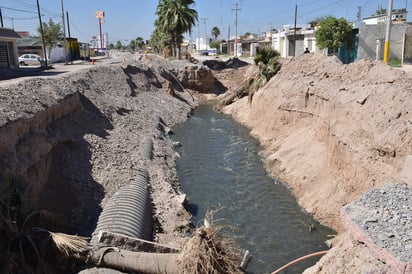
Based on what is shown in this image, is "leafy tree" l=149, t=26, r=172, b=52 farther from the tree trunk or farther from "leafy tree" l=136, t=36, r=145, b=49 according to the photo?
"leafy tree" l=136, t=36, r=145, b=49

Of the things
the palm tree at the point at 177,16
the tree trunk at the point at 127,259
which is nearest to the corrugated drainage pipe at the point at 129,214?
the tree trunk at the point at 127,259

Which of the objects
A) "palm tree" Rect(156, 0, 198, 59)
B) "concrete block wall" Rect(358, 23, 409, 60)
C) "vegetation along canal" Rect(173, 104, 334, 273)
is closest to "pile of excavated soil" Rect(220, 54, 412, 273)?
"vegetation along canal" Rect(173, 104, 334, 273)

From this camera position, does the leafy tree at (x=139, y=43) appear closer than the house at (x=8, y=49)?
No

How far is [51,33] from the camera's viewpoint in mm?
68250

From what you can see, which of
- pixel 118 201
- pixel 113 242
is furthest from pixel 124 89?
pixel 113 242

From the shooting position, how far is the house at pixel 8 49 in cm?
3956

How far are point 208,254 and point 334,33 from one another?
146 ft

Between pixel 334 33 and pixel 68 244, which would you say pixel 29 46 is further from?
pixel 68 244

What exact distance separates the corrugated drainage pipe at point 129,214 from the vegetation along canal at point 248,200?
2.60m

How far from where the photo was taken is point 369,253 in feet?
30.2

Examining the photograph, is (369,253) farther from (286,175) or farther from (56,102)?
(56,102)

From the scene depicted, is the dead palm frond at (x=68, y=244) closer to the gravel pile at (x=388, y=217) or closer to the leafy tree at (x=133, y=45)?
the gravel pile at (x=388, y=217)

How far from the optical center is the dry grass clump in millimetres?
10086

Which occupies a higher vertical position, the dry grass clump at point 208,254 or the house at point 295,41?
the house at point 295,41
